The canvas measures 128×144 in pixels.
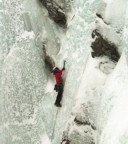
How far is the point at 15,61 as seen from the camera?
11758 mm

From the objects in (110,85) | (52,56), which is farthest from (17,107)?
(110,85)

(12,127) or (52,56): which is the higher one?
(52,56)

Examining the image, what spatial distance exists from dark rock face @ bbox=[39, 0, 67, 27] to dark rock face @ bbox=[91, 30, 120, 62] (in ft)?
A: 5.82

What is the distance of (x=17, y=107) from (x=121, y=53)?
3.70 m

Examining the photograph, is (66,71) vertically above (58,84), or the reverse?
(66,71)

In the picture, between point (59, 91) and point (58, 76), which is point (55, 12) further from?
point (59, 91)

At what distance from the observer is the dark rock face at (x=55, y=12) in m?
11.2

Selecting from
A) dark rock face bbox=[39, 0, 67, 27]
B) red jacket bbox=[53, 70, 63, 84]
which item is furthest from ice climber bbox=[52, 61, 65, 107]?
dark rock face bbox=[39, 0, 67, 27]

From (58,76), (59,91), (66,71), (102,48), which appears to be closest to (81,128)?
(59,91)

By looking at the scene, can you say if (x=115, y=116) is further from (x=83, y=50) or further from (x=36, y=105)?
(x=36, y=105)

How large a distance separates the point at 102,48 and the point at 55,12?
2.25 m

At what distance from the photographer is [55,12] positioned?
11.3m

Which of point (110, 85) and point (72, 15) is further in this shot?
point (72, 15)

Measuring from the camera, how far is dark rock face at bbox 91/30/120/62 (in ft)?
30.5
